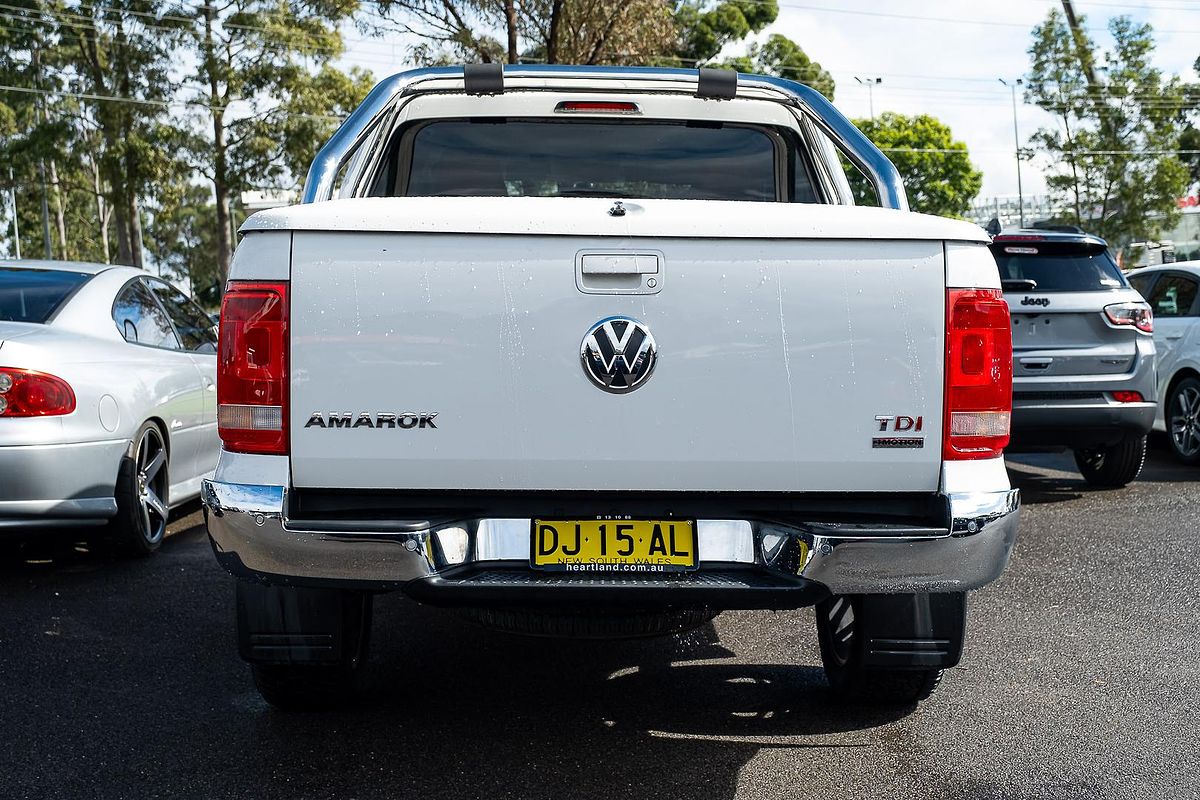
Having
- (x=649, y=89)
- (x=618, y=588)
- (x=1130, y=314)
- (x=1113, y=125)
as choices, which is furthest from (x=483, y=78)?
(x=1113, y=125)

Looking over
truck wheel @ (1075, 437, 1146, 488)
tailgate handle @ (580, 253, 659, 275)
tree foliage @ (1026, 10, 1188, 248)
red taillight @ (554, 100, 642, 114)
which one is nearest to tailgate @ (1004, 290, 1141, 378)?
truck wheel @ (1075, 437, 1146, 488)

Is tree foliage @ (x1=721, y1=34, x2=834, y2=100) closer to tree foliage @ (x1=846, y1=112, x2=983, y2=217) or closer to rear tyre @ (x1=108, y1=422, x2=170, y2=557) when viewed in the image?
tree foliage @ (x1=846, y1=112, x2=983, y2=217)

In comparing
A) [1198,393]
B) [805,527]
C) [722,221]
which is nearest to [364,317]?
[722,221]

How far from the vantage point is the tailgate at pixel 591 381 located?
311cm

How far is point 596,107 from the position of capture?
4.75 m

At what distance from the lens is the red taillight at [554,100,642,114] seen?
187 inches

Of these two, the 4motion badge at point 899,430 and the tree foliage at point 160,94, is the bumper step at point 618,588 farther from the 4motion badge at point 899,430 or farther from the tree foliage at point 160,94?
the tree foliage at point 160,94

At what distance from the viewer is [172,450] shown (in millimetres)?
6789

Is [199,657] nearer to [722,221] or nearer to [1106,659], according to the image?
[722,221]

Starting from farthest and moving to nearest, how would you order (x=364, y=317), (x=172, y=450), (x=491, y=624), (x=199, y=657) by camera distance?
(x=172, y=450), (x=199, y=657), (x=491, y=624), (x=364, y=317)

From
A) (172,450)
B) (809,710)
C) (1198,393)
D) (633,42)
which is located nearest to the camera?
(809,710)

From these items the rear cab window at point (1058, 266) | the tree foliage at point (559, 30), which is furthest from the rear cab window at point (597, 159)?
the tree foliage at point (559, 30)

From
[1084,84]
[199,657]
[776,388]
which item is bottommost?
[199,657]

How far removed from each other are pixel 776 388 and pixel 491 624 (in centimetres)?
110
